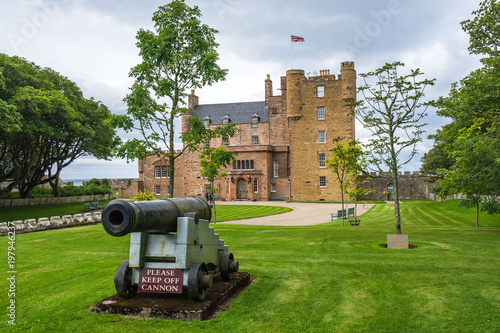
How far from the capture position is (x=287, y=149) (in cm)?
5428

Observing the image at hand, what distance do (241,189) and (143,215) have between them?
47543mm

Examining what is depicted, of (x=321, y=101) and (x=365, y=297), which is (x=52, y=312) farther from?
(x=321, y=101)

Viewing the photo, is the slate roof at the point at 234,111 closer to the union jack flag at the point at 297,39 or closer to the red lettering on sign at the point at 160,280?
the union jack flag at the point at 297,39

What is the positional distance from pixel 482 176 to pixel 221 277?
39.1 ft

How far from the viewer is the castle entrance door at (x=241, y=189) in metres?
52.6

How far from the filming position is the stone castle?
4903 centimetres

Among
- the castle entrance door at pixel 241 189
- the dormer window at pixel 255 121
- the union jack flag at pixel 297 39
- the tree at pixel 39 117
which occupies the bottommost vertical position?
the castle entrance door at pixel 241 189

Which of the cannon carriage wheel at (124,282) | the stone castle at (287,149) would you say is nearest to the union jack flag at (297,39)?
the stone castle at (287,149)

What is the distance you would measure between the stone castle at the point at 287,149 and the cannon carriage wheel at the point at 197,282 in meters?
40.1

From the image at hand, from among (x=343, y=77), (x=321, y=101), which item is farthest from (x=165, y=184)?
(x=343, y=77)

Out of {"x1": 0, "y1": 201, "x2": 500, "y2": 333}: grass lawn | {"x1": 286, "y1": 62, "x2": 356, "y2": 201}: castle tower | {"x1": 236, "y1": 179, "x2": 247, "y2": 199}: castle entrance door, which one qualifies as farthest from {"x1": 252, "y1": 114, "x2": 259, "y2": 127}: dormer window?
{"x1": 0, "y1": 201, "x2": 500, "y2": 333}: grass lawn

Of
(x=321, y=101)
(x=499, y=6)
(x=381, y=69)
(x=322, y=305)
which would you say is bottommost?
(x=322, y=305)

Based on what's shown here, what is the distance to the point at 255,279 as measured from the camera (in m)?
7.98

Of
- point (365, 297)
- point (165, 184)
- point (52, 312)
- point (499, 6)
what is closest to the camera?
point (52, 312)
